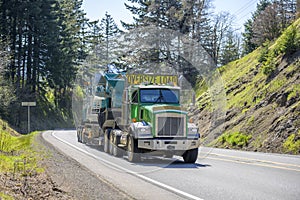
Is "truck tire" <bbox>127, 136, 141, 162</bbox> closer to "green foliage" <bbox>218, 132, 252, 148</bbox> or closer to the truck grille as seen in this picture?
the truck grille

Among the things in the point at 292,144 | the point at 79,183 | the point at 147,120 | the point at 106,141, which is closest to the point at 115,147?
the point at 106,141

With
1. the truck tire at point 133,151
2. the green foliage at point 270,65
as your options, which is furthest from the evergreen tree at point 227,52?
the truck tire at point 133,151

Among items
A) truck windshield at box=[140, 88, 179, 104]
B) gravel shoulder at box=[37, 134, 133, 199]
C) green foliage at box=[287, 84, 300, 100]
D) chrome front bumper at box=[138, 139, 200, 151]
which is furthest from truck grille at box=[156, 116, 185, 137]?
green foliage at box=[287, 84, 300, 100]

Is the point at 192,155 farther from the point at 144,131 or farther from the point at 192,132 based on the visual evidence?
the point at 144,131

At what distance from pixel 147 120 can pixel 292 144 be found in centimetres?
854

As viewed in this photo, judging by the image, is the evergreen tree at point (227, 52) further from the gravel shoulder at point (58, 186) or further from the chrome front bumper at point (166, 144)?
the gravel shoulder at point (58, 186)

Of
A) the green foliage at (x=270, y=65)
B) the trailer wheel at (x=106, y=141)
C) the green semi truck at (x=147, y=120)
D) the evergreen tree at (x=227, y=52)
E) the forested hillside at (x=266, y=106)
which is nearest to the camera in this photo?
the green semi truck at (x=147, y=120)

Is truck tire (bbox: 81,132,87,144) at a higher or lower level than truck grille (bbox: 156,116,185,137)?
lower

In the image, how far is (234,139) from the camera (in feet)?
83.1

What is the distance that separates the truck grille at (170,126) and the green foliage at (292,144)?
725 centimetres

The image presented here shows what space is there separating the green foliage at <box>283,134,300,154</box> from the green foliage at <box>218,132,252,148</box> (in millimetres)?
3325

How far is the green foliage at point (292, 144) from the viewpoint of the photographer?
66.5ft

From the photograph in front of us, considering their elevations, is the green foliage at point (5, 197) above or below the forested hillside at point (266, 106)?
below

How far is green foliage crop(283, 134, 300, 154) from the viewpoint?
20.3m
